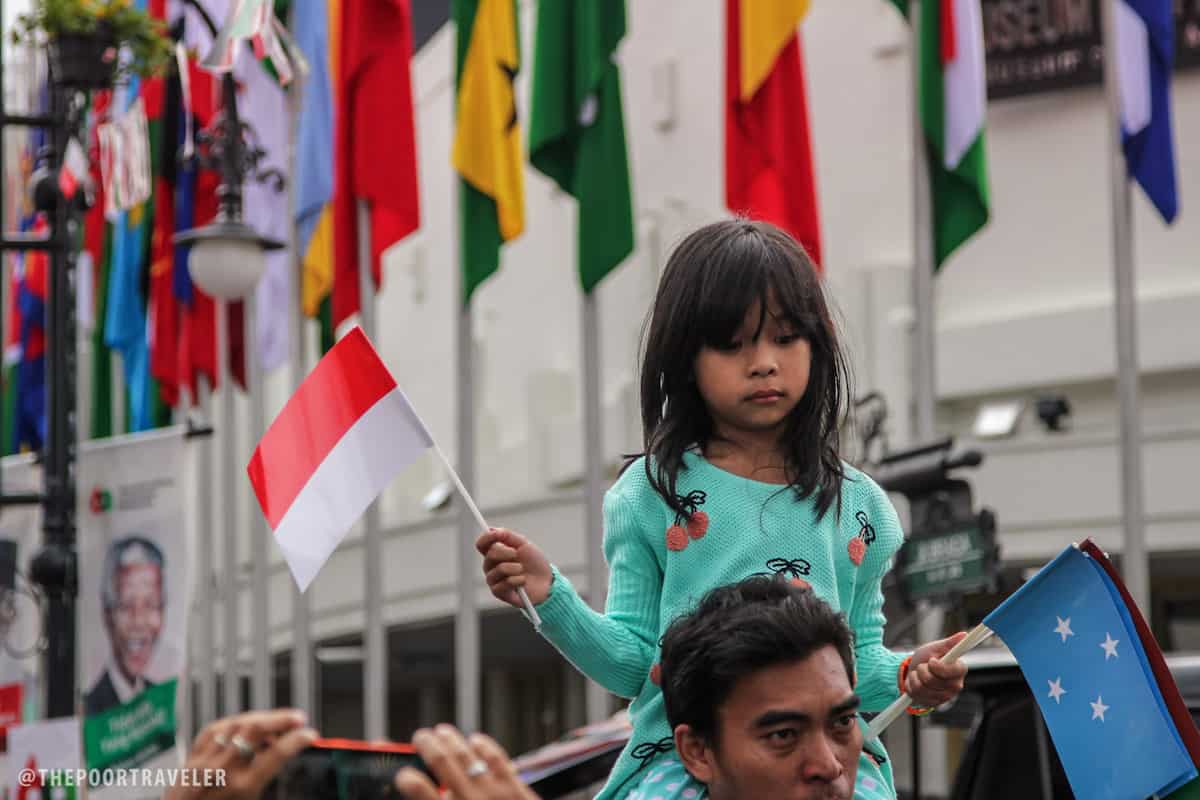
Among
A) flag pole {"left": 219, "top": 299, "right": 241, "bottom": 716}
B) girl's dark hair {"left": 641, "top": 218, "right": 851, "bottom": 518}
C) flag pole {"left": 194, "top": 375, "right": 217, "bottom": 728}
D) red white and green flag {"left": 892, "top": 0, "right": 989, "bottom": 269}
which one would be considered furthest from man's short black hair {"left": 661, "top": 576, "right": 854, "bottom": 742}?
flag pole {"left": 194, "top": 375, "right": 217, "bottom": 728}

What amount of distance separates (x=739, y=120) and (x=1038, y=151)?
718cm

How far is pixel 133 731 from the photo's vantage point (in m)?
9.08

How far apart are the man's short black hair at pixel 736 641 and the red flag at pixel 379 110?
1273 centimetres

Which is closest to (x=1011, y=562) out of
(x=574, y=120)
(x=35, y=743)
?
(x=574, y=120)

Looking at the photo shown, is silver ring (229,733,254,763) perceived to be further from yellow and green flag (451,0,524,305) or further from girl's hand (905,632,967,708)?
yellow and green flag (451,0,524,305)

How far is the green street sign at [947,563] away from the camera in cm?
1187

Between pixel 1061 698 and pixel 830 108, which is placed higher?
pixel 830 108

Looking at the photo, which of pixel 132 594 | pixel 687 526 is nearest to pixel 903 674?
pixel 687 526

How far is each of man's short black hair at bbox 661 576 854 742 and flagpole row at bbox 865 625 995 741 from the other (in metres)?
0.29

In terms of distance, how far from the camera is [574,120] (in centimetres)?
1532

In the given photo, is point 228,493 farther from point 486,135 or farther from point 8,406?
point 8,406

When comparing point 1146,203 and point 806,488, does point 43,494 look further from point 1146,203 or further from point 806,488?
point 1146,203

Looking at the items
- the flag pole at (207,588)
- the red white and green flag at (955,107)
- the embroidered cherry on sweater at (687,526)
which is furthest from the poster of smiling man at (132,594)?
the flag pole at (207,588)

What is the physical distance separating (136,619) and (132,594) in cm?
20
